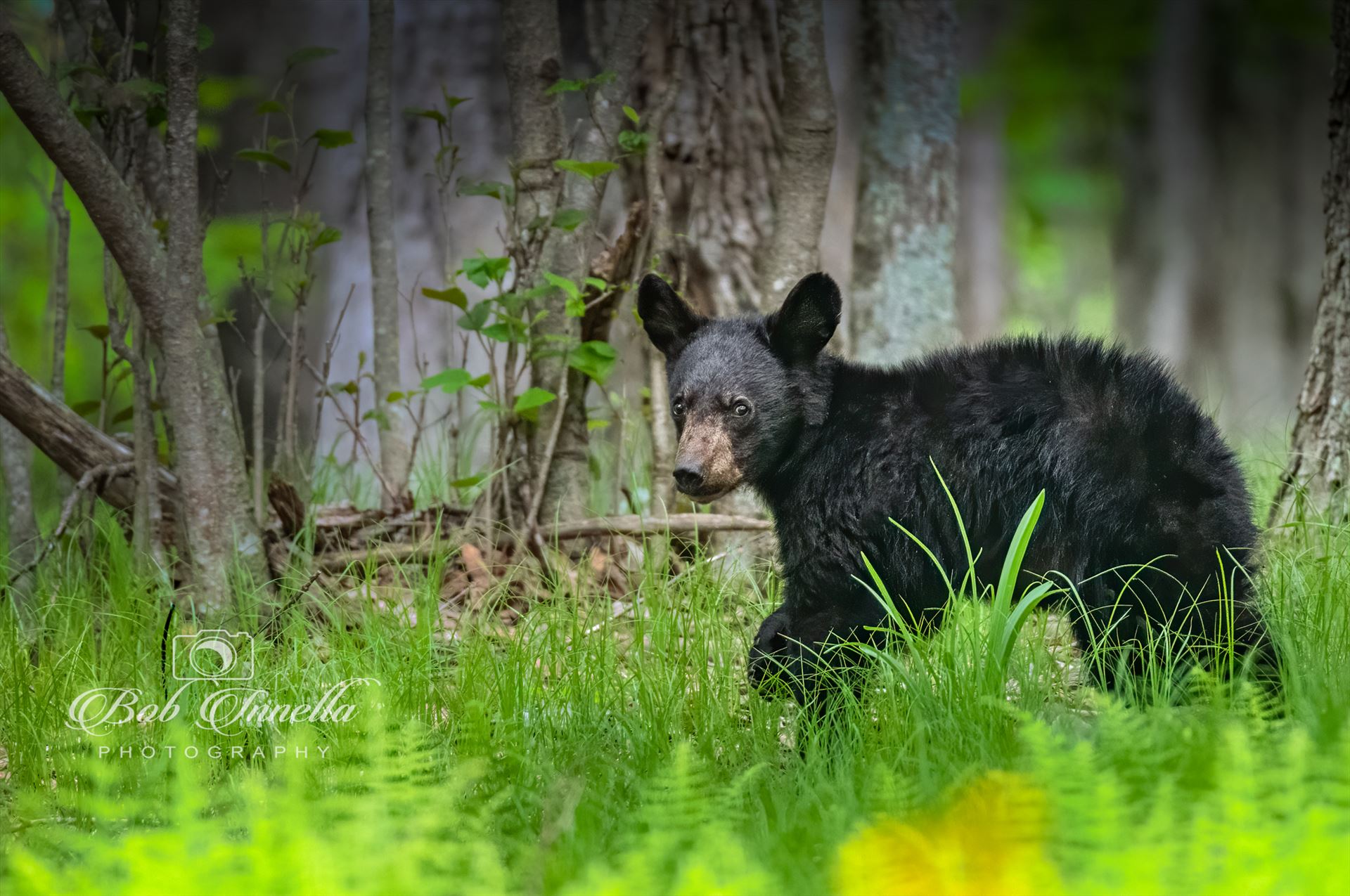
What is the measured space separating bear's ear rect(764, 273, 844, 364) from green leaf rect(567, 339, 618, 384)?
88 cm

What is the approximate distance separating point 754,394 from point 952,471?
0.67 metres

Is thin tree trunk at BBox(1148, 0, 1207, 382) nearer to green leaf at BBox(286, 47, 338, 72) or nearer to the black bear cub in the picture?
the black bear cub

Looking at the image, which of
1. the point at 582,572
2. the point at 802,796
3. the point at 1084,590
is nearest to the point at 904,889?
the point at 802,796

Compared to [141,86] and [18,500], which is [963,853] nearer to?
[141,86]

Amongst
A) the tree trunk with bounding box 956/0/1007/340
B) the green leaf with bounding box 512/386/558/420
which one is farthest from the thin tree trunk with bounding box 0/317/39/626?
the tree trunk with bounding box 956/0/1007/340

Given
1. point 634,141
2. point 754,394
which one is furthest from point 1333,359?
point 634,141

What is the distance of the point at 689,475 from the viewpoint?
3.18 meters

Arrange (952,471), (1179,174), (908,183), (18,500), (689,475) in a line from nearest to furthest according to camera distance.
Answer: (952,471) → (689,475) → (18,500) → (908,183) → (1179,174)

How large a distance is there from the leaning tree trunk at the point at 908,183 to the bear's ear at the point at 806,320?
2737 millimetres

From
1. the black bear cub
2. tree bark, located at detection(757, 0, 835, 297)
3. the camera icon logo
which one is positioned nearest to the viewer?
the black bear cub

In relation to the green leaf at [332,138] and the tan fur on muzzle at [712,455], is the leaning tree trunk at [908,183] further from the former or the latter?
the green leaf at [332,138]

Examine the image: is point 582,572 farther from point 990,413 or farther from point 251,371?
point 251,371

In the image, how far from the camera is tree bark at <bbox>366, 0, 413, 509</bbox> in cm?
477

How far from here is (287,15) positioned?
795 cm
